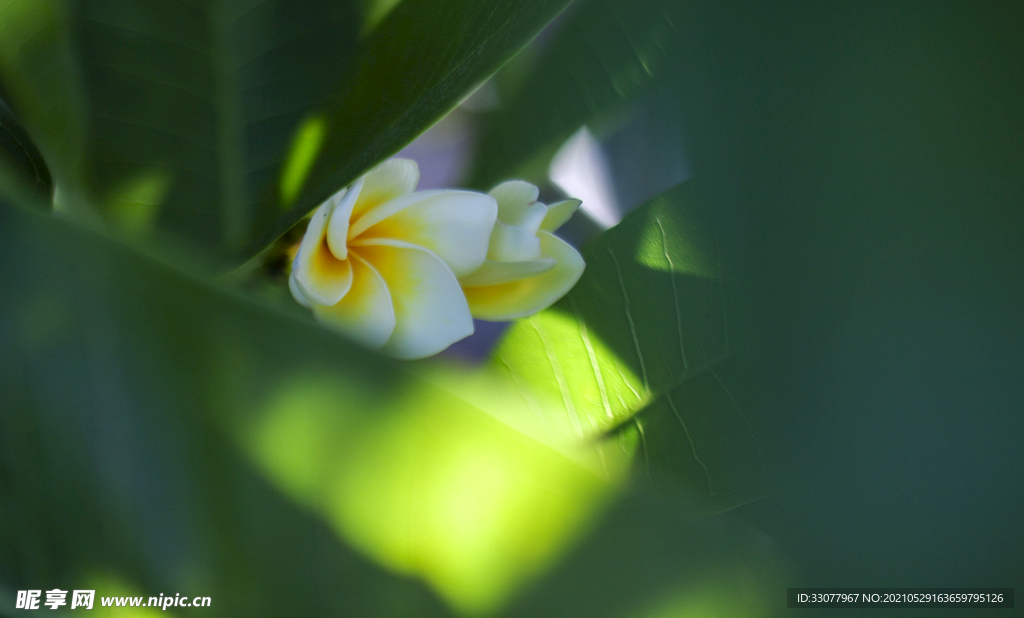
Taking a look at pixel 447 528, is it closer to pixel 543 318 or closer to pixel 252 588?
pixel 252 588

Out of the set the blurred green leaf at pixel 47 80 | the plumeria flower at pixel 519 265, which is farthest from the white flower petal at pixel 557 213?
the blurred green leaf at pixel 47 80

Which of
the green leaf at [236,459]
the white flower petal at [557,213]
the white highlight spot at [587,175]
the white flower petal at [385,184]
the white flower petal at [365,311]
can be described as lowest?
the green leaf at [236,459]

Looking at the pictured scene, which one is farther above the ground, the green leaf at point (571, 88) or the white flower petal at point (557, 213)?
the green leaf at point (571, 88)

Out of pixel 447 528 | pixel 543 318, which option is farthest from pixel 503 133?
pixel 447 528

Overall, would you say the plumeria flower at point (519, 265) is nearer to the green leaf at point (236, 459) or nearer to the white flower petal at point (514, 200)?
the white flower petal at point (514, 200)

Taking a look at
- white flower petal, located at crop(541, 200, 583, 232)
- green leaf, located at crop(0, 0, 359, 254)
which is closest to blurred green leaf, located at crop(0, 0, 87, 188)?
green leaf, located at crop(0, 0, 359, 254)

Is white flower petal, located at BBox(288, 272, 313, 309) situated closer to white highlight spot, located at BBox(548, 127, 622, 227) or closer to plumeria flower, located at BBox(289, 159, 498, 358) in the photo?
plumeria flower, located at BBox(289, 159, 498, 358)
